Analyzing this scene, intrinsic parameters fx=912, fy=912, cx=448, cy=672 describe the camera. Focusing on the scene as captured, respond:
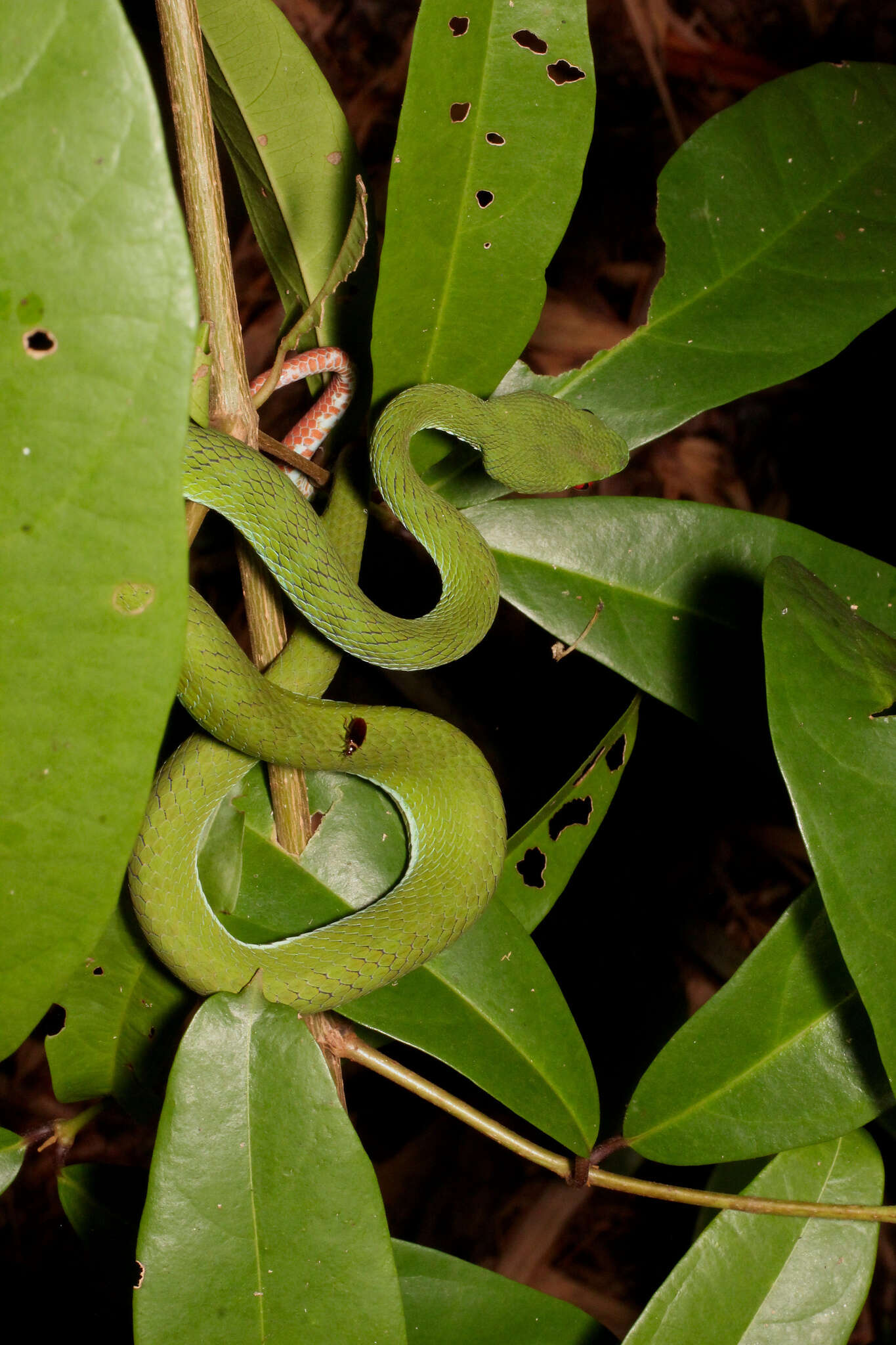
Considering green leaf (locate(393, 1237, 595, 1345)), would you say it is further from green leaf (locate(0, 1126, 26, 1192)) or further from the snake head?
the snake head

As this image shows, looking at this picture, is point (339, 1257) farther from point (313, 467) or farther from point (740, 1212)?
point (313, 467)

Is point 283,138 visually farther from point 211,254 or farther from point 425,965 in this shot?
point 425,965

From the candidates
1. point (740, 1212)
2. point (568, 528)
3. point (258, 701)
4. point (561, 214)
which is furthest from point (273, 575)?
point (740, 1212)

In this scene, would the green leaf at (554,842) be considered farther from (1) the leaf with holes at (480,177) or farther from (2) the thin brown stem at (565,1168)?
(1) the leaf with holes at (480,177)

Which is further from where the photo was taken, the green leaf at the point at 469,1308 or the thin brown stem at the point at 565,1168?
the green leaf at the point at 469,1308

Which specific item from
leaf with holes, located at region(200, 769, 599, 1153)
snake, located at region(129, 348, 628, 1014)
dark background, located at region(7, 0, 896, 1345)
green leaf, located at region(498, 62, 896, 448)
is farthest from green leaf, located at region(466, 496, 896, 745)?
dark background, located at region(7, 0, 896, 1345)

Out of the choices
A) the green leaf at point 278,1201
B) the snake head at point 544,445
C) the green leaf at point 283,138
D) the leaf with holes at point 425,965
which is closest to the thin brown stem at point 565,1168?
the leaf with holes at point 425,965
